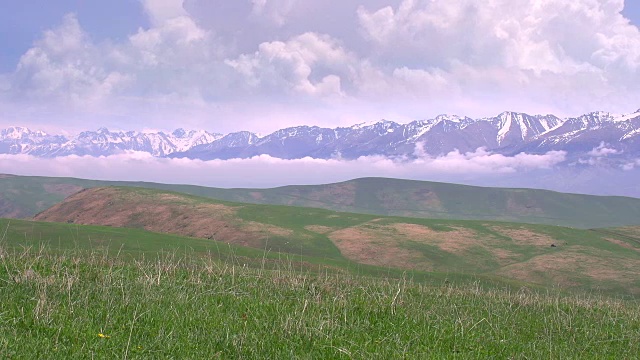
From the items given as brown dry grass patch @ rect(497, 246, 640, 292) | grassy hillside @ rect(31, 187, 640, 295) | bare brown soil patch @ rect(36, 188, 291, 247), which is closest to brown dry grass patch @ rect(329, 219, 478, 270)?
grassy hillside @ rect(31, 187, 640, 295)

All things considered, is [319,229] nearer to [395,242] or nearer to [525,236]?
[395,242]

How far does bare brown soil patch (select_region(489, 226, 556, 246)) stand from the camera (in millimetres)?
102644

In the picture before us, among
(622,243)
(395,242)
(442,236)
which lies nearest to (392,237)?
(395,242)

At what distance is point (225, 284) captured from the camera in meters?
16.0

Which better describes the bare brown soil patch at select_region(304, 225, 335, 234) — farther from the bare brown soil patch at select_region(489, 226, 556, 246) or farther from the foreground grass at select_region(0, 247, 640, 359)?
the foreground grass at select_region(0, 247, 640, 359)

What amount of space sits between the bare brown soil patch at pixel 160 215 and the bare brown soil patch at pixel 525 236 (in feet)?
148

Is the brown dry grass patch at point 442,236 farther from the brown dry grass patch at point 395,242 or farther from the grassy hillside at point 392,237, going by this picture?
the grassy hillside at point 392,237

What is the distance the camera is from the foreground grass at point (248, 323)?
9.94 m

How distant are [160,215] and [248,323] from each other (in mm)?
113280

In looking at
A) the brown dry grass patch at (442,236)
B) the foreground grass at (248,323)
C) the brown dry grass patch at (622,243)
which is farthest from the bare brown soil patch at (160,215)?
the foreground grass at (248,323)

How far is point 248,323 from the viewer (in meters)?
11.7

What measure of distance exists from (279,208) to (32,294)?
121982 mm

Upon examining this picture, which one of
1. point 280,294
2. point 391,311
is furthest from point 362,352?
point 280,294

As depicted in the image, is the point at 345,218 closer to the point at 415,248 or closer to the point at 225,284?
the point at 415,248
